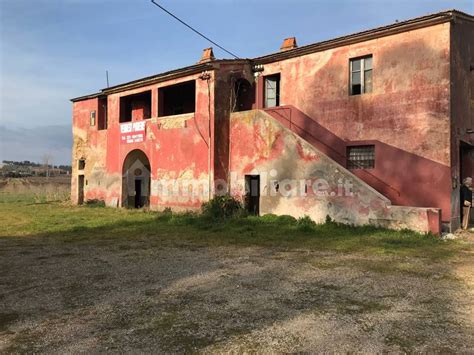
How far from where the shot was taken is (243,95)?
18.5m

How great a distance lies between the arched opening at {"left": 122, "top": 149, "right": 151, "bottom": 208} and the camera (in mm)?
21875

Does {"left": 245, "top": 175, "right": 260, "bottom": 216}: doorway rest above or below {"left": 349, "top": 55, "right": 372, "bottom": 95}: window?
below

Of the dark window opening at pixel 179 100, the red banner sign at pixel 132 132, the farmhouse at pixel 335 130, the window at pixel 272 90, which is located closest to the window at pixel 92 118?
the red banner sign at pixel 132 132

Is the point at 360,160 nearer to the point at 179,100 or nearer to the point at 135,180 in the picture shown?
the point at 179,100

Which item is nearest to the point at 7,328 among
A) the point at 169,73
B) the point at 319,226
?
the point at 319,226

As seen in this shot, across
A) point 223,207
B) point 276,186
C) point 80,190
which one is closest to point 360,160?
point 276,186

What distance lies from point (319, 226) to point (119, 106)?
13890 mm

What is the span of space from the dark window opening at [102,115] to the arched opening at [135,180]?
390 cm

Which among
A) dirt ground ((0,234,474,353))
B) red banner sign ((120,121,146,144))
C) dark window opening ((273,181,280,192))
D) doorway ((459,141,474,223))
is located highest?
red banner sign ((120,121,146,144))

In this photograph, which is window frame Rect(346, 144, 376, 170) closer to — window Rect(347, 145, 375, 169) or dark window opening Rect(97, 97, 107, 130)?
window Rect(347, 145, 375, 169)

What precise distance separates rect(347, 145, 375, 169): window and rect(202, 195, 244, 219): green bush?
4.54m

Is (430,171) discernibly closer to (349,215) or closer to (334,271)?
(349,215)

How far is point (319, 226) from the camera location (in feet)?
43.0

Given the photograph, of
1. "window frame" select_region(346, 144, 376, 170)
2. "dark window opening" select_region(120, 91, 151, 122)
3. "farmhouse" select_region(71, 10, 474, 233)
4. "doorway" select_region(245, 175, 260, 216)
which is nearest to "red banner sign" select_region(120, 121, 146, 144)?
"farmhouse" select_region(71, 10, 474, 233)
